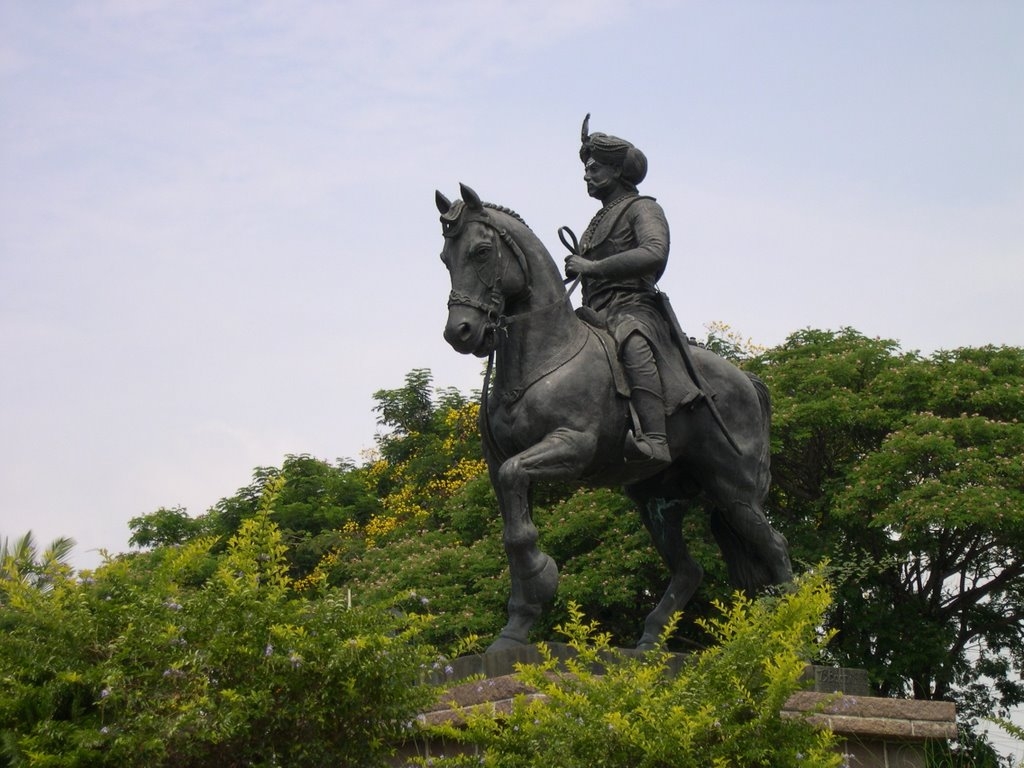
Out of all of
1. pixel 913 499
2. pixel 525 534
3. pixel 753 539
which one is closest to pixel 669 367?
pixel 753 539

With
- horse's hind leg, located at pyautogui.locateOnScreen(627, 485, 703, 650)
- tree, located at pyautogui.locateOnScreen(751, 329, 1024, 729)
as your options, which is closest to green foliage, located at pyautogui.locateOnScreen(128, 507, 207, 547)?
tree, located at pyautogui.locateOnScreen(751, 329, 1024, 729)

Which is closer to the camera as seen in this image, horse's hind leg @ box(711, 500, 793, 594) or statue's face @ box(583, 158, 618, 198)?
horse's hind leg @ box(711, 500, 793, 594)

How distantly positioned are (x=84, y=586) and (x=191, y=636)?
0.73m

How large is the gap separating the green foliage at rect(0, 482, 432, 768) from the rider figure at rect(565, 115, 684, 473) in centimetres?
308

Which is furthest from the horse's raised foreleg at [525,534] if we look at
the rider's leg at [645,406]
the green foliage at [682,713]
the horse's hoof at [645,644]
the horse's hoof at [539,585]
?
the green foliage at [682,713]

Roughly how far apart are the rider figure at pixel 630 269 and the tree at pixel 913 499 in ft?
37.1

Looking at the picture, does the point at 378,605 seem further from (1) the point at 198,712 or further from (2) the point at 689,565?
(2) the point at 689,565

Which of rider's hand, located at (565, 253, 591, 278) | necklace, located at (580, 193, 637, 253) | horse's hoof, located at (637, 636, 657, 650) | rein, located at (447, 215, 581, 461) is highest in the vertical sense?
necklace, located at (580, 193, 637, 253)

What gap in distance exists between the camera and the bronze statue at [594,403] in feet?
32.5

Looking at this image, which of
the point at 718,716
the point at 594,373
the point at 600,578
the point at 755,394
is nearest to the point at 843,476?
the point at 600,578

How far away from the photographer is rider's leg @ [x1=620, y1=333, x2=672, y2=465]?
1041 cm

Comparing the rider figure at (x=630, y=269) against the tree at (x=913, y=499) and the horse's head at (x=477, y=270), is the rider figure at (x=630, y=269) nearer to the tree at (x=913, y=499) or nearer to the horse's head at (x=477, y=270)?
the horse's head at (x=477, y=270)

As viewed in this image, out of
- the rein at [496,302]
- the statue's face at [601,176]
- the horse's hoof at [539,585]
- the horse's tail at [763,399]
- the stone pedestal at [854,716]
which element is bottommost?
the stone pedestal at [854,716]

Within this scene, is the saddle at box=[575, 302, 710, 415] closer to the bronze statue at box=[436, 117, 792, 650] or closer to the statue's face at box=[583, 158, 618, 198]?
the bronze statue at box=[436, 117, 792, 650]
